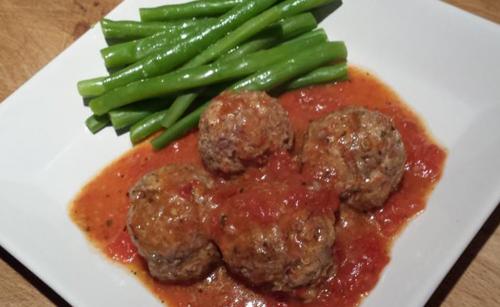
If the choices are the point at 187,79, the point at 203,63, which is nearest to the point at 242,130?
the point at 187,79

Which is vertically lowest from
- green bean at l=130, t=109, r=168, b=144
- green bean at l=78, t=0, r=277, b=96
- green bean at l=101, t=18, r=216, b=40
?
green bean at l=130, t=109, r=168, b=144

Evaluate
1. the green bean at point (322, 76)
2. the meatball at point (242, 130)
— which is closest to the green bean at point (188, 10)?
the green bean at point (322, 76)

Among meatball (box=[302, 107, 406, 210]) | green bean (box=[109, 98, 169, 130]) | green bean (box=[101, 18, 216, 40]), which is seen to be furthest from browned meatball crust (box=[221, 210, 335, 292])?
green bean (box=[101, 18, 216, 40])

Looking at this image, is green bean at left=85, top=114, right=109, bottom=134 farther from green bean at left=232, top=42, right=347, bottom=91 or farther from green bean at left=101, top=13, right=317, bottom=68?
green bean at left=232, top=42, right=347, bottom=91

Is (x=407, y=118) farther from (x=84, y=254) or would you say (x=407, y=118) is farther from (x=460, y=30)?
(x=84, y=254)

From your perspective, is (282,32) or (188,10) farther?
(188,10)

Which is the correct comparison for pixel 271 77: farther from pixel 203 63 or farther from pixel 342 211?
pixel 342 211

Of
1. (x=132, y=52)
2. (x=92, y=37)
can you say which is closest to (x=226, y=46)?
(x=132, y=52)

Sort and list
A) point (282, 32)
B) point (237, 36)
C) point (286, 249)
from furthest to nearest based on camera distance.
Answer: point (282, 32), point (237, 36), point (286, 249)
